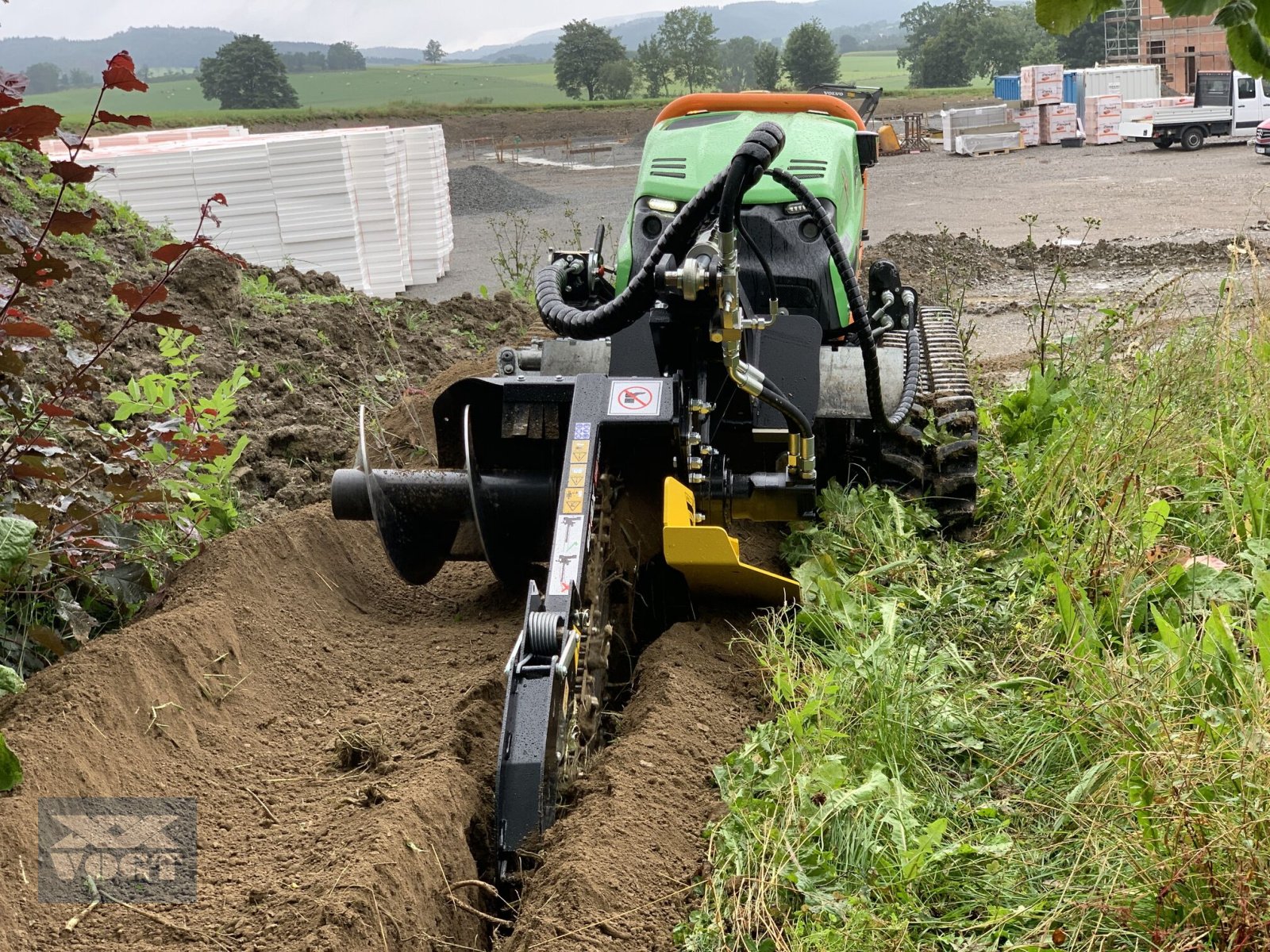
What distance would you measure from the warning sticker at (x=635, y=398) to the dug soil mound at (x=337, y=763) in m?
0.85

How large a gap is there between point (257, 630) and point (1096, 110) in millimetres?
36951

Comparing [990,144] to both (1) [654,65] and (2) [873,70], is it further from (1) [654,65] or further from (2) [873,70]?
(2) [873,70]

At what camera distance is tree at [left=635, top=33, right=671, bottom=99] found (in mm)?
70688

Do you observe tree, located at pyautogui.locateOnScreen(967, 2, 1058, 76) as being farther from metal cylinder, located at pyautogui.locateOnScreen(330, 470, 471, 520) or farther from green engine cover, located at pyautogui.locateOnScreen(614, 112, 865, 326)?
metal cylinder, located at pyautogui.locateOnScreen(330, 470, 471, 520)

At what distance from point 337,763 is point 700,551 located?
1388 mm

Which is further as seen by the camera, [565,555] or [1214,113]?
[1214,113]

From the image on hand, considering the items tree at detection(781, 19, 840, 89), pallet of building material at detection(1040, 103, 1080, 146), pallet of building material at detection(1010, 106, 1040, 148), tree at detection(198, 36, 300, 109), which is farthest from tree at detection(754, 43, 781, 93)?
tree at detection(198, 36, 300, 109)

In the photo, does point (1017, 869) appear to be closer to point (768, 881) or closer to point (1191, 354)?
point (768, 881)

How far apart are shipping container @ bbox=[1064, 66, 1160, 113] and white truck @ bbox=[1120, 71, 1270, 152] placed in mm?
7855

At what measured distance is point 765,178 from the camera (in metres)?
5.65

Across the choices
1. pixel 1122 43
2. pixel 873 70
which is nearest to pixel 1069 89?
pixel 1122 43

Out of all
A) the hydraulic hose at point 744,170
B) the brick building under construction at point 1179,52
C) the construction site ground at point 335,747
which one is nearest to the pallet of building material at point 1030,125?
the brick building under construction at point 1179,52

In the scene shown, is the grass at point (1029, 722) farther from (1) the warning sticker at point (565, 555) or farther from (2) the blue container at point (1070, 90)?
(2) the blue container at point (1070, 90)

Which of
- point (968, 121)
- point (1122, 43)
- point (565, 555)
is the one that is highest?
point (1122, 43)
